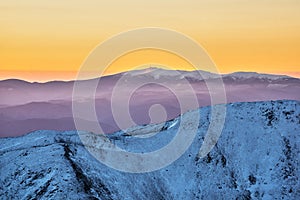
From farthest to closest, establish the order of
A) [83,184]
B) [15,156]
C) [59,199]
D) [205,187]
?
[205,187]
[15,156]
[83,184]
[59,199]

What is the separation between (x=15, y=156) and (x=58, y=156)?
9.31 m

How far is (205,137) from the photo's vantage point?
8531 centimetres

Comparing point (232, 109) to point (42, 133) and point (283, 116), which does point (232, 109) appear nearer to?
point (283, 116)

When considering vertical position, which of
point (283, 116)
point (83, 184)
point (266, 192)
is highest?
point (283, 116)

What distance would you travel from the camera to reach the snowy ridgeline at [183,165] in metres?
61.9

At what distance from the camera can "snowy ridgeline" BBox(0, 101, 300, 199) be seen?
6191 centimetres

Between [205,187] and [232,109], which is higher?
[232,109]

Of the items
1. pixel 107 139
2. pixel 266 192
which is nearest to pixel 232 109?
pixel 266 192

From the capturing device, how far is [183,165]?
80312 millimetres

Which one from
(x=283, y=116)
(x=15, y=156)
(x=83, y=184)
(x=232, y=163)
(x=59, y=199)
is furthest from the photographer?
(x=283, y=116)

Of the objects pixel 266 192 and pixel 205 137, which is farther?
pixel 205 137

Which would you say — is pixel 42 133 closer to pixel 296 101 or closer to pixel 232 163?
pixel 232 163

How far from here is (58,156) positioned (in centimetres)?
6531

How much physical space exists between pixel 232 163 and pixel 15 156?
38.1 metres
